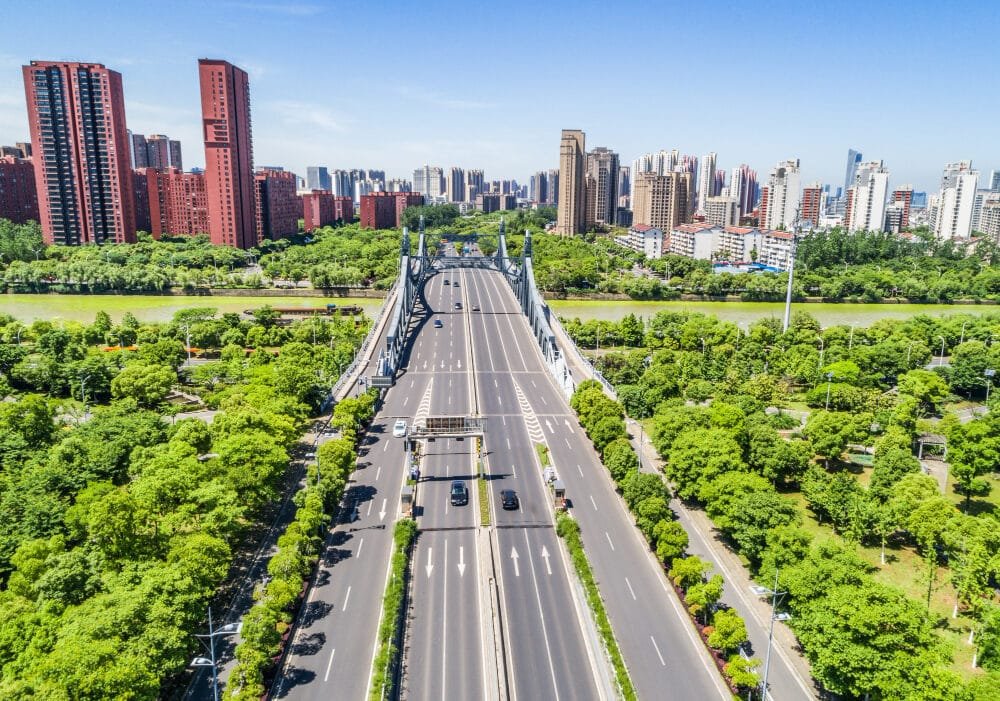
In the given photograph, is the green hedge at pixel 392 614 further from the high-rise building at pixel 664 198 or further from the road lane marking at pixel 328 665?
the high-rise building at pixel 664 198

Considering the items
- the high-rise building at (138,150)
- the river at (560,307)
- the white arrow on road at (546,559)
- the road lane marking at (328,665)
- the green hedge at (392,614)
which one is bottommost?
the road lane marking at (328,665)

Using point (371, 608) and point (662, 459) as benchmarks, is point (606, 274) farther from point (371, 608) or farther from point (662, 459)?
point (371, 608)

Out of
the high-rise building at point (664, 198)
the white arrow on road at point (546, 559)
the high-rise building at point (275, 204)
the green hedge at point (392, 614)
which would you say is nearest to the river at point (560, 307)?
the high-rise building at point (275, 204)

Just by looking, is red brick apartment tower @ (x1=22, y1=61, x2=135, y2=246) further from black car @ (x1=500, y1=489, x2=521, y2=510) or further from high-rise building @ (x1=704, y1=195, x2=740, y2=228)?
high-rise building @ (x1=704, y1=195, x2=740, y2=228)

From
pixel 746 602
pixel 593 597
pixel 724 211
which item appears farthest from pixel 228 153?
pixel 724 211

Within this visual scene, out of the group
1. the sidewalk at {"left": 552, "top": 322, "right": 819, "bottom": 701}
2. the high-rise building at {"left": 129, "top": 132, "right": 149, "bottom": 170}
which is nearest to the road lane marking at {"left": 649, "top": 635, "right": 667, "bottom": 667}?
the sidewalk at {"left": 552, "top": 322, "right": 819, "bottom": 701}

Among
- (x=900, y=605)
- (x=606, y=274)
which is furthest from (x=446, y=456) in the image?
(x=606, y=274)
